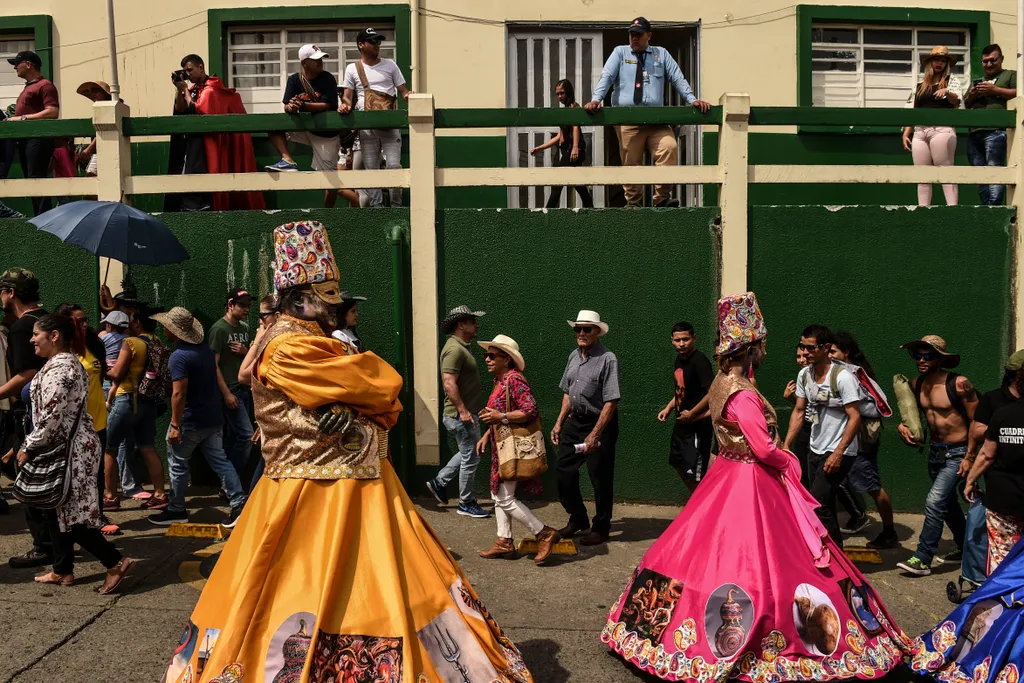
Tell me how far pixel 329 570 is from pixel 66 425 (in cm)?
313

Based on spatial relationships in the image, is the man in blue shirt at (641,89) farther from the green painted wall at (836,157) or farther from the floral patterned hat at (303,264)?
the floral patterned hat at (303,264)

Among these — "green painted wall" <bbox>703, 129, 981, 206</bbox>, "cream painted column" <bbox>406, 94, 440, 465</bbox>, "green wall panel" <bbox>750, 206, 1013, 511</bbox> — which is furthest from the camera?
"green painted wall" <bbox>703, 129, 981, 206</bbox>

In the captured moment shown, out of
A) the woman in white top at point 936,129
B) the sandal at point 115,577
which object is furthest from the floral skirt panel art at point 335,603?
the woman in white top at point 936,129

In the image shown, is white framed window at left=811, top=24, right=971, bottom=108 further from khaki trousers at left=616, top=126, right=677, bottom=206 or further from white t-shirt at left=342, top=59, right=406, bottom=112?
white t-shirt at left=342, top=59, right=406, bottom=112

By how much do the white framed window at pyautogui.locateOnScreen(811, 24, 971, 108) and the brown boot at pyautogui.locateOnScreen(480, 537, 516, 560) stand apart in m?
7.09

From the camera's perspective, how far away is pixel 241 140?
10.8 meters

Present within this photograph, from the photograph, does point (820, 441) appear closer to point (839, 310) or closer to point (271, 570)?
point (839, 310)

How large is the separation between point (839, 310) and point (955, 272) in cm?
114

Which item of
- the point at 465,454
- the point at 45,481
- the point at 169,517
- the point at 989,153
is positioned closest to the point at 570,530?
the point at 465,454

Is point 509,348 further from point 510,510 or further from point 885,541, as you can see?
point 885,541

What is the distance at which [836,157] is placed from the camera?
12438mm

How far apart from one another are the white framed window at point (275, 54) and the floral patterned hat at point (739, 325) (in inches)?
296

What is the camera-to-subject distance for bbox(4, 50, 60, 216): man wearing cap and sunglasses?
10789 mm

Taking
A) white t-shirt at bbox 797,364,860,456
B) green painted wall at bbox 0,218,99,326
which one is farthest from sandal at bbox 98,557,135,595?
white t-shirt at bbox 797,364,860,456
